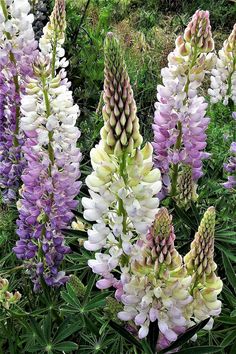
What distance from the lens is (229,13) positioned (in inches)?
288

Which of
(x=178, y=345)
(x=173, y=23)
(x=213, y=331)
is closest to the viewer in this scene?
(x=178, y=345)

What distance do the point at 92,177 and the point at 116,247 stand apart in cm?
26

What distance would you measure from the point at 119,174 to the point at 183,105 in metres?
0.88

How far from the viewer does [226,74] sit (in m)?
3.40

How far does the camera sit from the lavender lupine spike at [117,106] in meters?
1.63

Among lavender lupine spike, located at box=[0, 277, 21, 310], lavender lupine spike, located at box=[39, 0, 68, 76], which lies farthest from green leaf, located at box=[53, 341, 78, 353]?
lavender lupine spike, located at box=[39, 0, 68, 76]

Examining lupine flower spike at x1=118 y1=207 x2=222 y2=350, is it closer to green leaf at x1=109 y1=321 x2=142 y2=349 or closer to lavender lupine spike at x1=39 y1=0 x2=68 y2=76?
green leaf at x1=109 y1=321 x2=142 y2=349

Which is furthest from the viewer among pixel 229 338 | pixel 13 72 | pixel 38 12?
pixel 38 12

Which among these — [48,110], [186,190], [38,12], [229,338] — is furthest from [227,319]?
[38,12]

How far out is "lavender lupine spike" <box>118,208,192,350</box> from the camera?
1720 millimetres

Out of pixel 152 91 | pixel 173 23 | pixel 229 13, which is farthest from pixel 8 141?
pixel 229 13

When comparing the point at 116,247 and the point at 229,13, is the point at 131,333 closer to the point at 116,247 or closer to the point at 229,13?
the point at 116,247

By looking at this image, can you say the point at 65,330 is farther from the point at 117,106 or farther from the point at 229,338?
the point at 117,106

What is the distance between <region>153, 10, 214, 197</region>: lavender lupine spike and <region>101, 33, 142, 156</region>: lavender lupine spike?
0.82 meters
